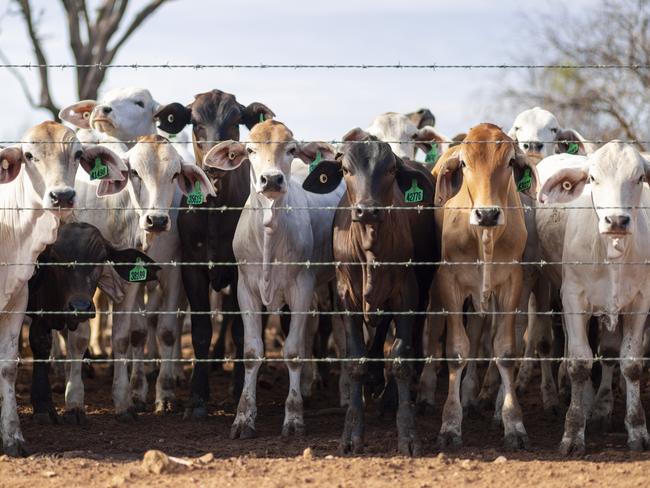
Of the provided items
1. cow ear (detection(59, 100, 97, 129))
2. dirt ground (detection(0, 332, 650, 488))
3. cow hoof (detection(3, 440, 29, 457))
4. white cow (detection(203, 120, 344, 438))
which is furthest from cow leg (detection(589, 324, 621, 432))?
cow ear (detection(59, 100, 97, 129))

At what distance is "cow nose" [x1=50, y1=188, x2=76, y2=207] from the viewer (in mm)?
9297

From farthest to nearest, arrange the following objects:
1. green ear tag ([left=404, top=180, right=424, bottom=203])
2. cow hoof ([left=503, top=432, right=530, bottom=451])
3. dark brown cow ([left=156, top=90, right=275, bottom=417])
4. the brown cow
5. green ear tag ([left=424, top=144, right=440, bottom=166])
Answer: green ear tag ([left=424, top=144, right=440, bottom=166]) < dark brown cow ([left=156, top=90, right=275, bottom=417]) < green ear tag ([left=404, top=180, right=424, bottom=203]) < the brown cow < cow hoof ([left=503, top=432, right=530, bottom=451])

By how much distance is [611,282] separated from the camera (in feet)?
31.1

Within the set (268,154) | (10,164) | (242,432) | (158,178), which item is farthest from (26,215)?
(242,432)

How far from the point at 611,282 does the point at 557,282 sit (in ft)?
4.16

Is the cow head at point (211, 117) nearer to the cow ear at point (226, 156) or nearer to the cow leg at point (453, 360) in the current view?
the cow ear at point (226, 156)

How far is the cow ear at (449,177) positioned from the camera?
1002 centimetres

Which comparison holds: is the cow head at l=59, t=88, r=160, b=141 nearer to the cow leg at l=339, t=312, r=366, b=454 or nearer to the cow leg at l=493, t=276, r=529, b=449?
the cow leg at l=339, t=312, r=366, b=454

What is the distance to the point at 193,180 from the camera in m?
10.9

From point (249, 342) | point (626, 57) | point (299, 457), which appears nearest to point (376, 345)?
point (249, 342)

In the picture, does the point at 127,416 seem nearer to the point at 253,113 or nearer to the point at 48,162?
the point at 48,162

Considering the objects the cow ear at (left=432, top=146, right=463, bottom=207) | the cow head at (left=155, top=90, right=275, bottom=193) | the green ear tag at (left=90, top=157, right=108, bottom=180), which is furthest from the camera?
the cow head at (left=155, top=90, right=275, bottom=193)

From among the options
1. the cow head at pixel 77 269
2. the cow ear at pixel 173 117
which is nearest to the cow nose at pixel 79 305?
the cow head at pixel 77 269

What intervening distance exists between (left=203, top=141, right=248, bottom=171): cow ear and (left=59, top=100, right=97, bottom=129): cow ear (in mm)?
3228
